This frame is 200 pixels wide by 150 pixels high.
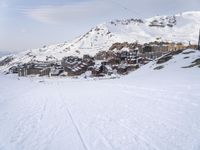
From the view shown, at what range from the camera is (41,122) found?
1182 centimetres

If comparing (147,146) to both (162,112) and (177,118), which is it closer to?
(177,118)

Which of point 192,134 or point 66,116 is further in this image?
point 66,116

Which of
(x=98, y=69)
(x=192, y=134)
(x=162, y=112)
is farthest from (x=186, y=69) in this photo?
(x=98, y=69)

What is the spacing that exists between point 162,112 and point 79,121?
3.44 m

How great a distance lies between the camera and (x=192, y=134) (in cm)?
850

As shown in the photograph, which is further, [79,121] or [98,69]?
[98,69]

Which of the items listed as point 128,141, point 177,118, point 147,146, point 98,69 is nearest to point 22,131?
point 128,141

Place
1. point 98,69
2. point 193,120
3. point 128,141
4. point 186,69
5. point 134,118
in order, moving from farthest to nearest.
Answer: point 98,69 < point 186,69 < point 134,118 < point 193,120 < point 128,141

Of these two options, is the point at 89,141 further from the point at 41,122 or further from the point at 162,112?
the point at 162,112

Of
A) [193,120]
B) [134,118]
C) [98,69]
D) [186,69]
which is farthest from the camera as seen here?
[98,69]

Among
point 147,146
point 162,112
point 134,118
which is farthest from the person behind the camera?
point 162,112

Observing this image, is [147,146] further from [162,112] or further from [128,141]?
[162,112]

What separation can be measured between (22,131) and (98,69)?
3491 inches

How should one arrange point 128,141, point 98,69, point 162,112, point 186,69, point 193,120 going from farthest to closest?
point 98,69, point 186,69, point 162,112, point 193,120, point 128,141
